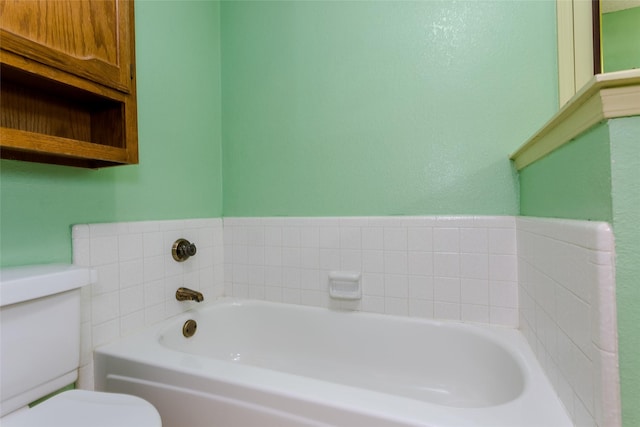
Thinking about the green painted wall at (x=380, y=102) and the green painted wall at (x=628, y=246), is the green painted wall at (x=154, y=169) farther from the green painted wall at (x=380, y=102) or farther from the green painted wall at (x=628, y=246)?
the green painted wall at (x=628, y=246)

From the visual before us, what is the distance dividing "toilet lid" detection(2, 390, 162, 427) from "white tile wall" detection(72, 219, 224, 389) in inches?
10.8

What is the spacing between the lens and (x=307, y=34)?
156cm

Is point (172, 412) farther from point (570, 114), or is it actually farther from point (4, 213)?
point (570, 114)

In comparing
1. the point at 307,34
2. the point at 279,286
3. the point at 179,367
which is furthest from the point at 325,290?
the point at 307,34

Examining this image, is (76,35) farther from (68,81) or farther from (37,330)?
(37,330)

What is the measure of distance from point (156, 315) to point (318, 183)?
0.96 m

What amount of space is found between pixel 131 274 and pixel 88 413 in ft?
1.82

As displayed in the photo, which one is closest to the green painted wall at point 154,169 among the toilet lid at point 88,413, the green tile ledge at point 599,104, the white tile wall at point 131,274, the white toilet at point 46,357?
the white tile wall at point 131,274


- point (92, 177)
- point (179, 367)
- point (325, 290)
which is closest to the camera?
point (179, 367)

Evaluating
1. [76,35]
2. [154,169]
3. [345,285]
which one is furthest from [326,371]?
[76,35]

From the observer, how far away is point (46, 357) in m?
0.83

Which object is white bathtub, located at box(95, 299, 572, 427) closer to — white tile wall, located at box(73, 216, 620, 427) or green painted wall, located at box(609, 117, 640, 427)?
white tile wall, located at box(73, 216, 620, 427)

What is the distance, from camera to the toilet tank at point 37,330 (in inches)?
29.3

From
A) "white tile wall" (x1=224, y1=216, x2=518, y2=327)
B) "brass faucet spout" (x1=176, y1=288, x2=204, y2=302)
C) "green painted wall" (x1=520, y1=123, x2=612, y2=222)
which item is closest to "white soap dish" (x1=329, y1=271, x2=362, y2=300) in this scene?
"white tile wall" (x1=224, y1=216, x2=518, y2=327)
